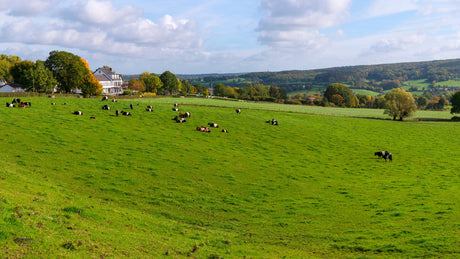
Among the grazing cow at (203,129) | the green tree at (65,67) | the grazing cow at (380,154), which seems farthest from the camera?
the green tree at (65,67)

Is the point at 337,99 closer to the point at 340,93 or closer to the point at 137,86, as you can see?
the point at 340,93

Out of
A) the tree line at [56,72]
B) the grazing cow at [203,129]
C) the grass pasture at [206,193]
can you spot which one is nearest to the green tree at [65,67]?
the tree line at [56,72]

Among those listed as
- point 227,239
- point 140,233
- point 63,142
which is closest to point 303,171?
point 227,239

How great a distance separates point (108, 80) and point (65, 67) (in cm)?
8535

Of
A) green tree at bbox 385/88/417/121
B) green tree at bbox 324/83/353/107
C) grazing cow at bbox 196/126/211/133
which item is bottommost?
grazing cow at bbox 196/126/211/133

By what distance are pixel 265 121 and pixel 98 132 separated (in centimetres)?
2916

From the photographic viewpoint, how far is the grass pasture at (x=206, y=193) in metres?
13.5

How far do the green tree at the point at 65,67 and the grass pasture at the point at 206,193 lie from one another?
159 feet

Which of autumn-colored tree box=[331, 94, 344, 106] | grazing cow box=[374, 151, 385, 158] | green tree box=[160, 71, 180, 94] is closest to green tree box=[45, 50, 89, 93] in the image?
green tree box=[160, 71, 180, 94]

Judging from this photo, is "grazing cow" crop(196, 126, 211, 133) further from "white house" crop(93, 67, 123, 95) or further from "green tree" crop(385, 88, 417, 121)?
"white house" crop(93, 67, 123, 95)

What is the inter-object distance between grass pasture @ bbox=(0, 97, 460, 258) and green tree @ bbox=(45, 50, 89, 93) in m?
48.4

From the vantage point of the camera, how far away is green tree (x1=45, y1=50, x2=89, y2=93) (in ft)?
296

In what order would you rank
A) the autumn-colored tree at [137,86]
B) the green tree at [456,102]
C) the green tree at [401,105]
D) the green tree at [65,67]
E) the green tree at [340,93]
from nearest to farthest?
the green tree at [401,105]
the green tree at [65,67]
the green tree at [456,102]
the autumn-colored tree at [137,86]
the green tree at [340,93]

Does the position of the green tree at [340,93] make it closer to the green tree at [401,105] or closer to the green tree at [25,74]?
the green tree at [401,105]
